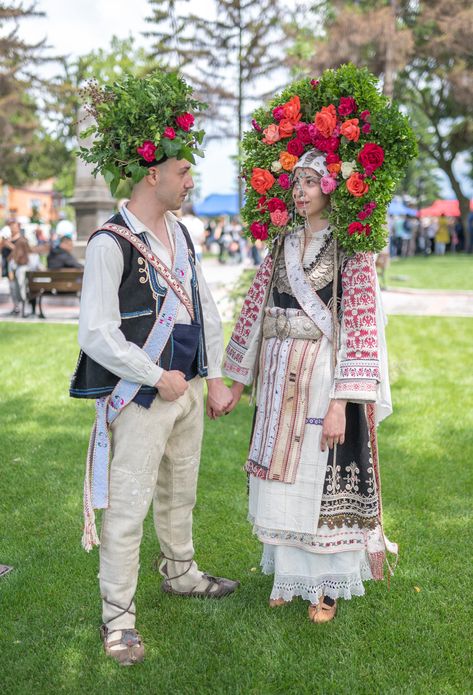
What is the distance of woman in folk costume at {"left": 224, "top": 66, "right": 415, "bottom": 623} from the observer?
119 inches

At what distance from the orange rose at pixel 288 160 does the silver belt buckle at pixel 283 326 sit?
659mm

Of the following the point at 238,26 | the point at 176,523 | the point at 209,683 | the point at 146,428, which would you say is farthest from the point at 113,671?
the point at 238,26

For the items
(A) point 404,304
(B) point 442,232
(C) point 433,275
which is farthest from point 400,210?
(A) point 404,304

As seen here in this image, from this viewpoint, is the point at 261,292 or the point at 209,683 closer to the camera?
the point at 209,683

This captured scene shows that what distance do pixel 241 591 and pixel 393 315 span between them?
9.57 m

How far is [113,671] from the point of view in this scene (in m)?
2.97

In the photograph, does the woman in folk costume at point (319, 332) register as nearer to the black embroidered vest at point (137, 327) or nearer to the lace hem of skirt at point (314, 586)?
the lace hem of skirt at point (314, 586)

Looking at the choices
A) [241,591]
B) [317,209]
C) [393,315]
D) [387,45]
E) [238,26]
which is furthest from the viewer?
[238,26]

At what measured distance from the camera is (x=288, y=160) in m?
3.16

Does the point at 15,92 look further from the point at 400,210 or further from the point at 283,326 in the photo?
the point at 283,326

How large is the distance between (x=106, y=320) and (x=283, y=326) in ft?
2.75

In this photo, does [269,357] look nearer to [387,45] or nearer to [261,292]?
[261,292]

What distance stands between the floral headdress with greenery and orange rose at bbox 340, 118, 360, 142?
2.06ft

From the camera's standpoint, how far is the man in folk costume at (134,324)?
282cm
